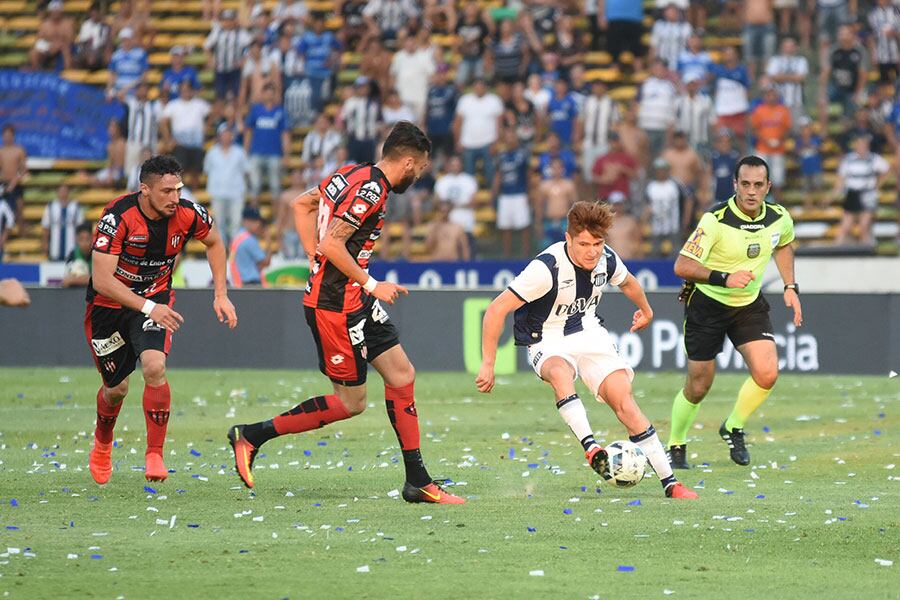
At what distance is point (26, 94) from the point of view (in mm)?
26781

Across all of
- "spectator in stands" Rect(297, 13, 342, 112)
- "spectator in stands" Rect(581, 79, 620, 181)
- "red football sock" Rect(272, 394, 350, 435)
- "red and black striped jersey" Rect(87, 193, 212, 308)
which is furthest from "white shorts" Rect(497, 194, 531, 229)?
"red football sock" Rect(272, 394, 350, 435)

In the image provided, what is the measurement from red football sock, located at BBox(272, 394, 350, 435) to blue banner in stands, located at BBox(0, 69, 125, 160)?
17.7 meters

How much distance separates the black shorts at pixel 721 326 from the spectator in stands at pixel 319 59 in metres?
15.0

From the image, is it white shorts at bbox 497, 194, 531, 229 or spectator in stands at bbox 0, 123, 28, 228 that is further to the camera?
spectator in stands at bbox 0, 123, 28, 228

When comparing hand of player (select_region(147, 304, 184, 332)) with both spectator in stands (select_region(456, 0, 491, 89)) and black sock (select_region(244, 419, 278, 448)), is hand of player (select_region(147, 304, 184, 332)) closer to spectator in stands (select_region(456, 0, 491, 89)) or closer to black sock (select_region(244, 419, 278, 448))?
black sock (select_region(244, 419, 278, 448))

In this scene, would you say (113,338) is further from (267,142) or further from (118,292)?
(267,142)

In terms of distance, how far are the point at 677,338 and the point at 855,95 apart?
5542 mm

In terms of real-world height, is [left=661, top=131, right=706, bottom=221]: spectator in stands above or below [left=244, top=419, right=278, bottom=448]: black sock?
above

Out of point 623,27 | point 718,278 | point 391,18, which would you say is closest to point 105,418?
point 718,278

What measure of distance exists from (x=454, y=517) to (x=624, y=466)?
1.06m

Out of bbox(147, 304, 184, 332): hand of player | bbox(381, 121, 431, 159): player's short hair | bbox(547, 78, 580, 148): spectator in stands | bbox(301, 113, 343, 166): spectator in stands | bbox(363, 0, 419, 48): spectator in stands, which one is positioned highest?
bbox(363, 0, 419, 48): spectator in stands

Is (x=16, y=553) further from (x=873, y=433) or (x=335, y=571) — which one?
(x=873, y=433)

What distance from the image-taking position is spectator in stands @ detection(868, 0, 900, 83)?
906 inches

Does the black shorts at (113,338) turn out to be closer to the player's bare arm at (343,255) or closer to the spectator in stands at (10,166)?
the player's bare arm at (343,255)
